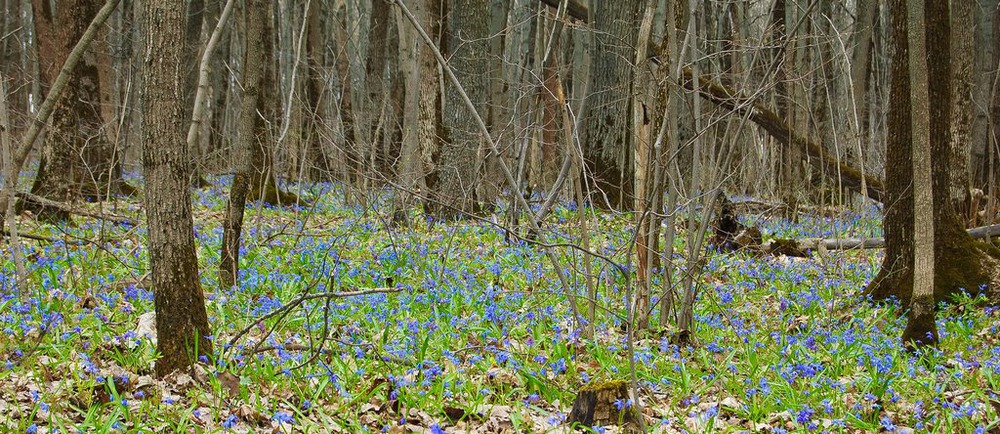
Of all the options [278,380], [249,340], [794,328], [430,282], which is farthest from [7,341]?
[794,328]

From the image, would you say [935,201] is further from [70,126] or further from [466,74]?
[70,126]

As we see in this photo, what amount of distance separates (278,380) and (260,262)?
3.29 meters

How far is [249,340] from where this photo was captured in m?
4.52

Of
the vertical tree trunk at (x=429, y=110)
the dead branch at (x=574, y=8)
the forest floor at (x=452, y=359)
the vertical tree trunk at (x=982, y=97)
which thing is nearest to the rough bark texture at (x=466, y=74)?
the vertical tree trunk at (x=429, y=110)

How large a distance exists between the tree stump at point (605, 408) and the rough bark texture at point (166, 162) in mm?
1974

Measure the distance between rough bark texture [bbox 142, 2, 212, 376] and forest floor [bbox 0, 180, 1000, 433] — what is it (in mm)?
483

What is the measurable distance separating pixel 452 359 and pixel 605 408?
0.93 meters

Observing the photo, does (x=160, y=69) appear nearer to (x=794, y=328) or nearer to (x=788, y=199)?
(x=794, y=328)

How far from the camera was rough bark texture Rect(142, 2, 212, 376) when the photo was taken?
343 centimetres

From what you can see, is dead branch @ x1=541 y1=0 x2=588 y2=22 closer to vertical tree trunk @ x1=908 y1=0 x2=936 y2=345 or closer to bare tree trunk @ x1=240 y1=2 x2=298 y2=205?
bare tree trunk @ x1=240 y1=2 x2=298 y2=205

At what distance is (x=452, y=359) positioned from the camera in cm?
400

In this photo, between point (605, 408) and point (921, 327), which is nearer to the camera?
point (605, 408)

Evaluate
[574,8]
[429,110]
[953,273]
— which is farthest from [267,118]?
[953,273]

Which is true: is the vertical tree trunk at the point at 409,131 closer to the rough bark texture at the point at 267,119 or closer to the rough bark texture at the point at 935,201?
the rough bark texture at the point at 267,119
